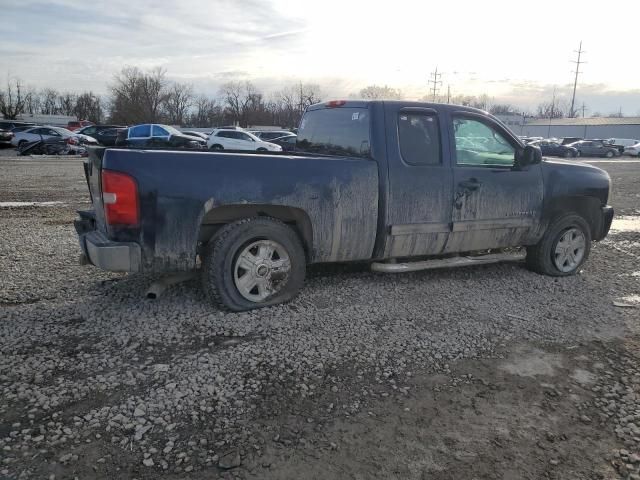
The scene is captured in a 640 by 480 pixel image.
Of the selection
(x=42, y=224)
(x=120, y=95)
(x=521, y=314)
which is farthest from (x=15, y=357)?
(x=120, y=95)

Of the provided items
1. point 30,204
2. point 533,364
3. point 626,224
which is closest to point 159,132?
point 30,204

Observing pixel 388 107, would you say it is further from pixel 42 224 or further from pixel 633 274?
pixel 42 224

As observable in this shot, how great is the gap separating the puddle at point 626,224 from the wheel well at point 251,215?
23.2 feet

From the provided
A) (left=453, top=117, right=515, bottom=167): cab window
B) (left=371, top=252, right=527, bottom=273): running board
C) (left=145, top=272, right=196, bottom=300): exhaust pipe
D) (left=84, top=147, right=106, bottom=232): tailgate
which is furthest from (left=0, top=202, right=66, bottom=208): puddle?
(left=453, top=117, right=515, bottom=167): cab window

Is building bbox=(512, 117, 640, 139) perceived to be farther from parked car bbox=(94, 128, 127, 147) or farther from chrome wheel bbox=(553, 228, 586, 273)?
chrome wheel bbox=(553, 228, 586, 273)

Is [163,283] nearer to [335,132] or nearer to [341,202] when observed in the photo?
[341,202]

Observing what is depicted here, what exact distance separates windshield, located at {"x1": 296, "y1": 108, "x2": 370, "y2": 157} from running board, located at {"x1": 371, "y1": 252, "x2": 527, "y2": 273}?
1.11m

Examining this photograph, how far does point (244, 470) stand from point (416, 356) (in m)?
1.73

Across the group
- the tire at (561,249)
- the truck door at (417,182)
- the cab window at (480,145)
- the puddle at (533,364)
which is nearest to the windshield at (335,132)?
the truck door at (417,182)

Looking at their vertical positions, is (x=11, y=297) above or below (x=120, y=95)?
below

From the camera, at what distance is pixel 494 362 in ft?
12.7

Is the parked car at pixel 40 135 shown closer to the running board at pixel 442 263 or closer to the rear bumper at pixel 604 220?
the running board at pixel 442 263

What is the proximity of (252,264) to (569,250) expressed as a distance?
3.92 m

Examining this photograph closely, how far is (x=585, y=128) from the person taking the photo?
82.9 m
